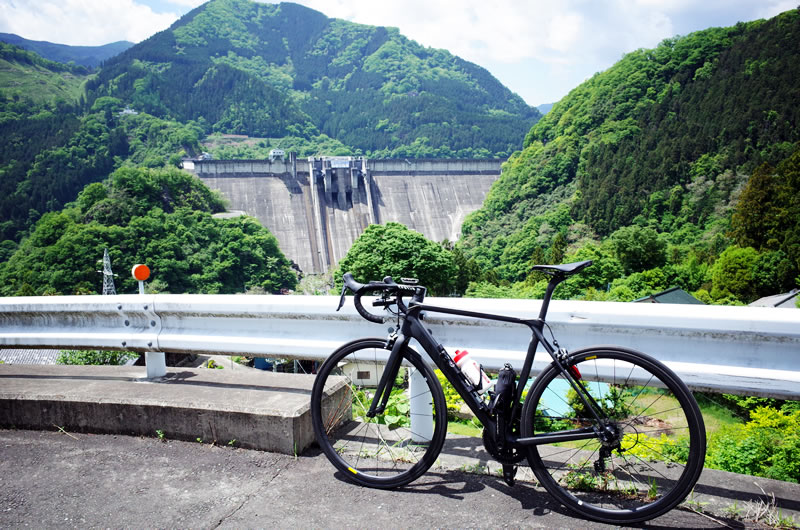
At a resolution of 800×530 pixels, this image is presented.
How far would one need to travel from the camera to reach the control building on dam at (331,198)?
172 ft

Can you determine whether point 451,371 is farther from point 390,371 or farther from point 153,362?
point 153,362

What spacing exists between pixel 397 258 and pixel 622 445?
32750mm

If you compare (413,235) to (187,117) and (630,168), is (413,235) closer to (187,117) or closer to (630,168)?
(630,168)

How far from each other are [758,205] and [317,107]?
5131 inches

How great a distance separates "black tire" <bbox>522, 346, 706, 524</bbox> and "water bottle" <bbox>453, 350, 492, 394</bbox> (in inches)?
8.5

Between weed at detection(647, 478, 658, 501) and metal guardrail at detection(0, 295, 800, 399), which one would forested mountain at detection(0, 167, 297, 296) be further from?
weed at detection(647, 478, 658, 501)

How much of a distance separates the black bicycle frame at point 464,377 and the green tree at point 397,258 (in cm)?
3140

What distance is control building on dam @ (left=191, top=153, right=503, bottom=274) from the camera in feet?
172

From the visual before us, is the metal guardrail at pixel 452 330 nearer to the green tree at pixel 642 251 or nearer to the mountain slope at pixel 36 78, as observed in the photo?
the green tree at pixel 642 251

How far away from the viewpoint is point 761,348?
239 cm

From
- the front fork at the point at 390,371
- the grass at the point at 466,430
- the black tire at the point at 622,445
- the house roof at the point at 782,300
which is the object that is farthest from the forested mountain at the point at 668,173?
the front fork at the point at 390,371

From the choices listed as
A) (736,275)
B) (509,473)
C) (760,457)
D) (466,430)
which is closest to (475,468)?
(509,473)

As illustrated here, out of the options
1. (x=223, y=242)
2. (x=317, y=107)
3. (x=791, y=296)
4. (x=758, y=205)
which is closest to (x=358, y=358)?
(x=791, y=296)

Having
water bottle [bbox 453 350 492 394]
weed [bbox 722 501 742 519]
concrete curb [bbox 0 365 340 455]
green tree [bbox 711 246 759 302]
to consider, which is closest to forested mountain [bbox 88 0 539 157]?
green tree [bbox 711 246 759 302]
